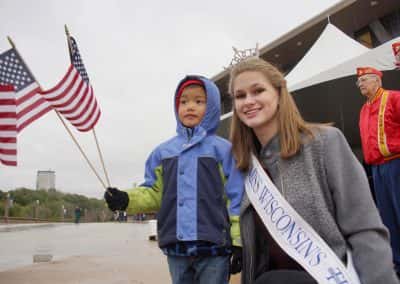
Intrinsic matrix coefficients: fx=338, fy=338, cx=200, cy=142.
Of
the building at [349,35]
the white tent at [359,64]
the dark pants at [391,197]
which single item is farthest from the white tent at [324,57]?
the dark pants at [391,197]

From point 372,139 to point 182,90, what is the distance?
4.90ft

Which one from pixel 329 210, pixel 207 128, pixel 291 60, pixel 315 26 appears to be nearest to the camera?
pixel 329 210

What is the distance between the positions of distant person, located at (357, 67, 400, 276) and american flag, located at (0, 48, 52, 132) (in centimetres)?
248

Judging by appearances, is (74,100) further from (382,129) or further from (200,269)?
(382,129)

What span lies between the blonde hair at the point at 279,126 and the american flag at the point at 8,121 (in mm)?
1853

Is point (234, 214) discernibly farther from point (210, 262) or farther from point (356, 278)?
point (356, 278)

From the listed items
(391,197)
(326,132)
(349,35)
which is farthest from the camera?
(349,35)

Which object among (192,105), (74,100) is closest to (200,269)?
(192,105)

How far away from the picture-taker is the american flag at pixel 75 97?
2.41 metres

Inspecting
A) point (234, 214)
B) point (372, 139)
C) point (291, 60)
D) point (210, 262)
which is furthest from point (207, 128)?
point (291, 60)

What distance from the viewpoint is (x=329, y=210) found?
1.21m

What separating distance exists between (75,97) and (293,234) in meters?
1.83

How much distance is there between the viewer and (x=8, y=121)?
8.52ft

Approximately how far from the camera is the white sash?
1.12 metres
